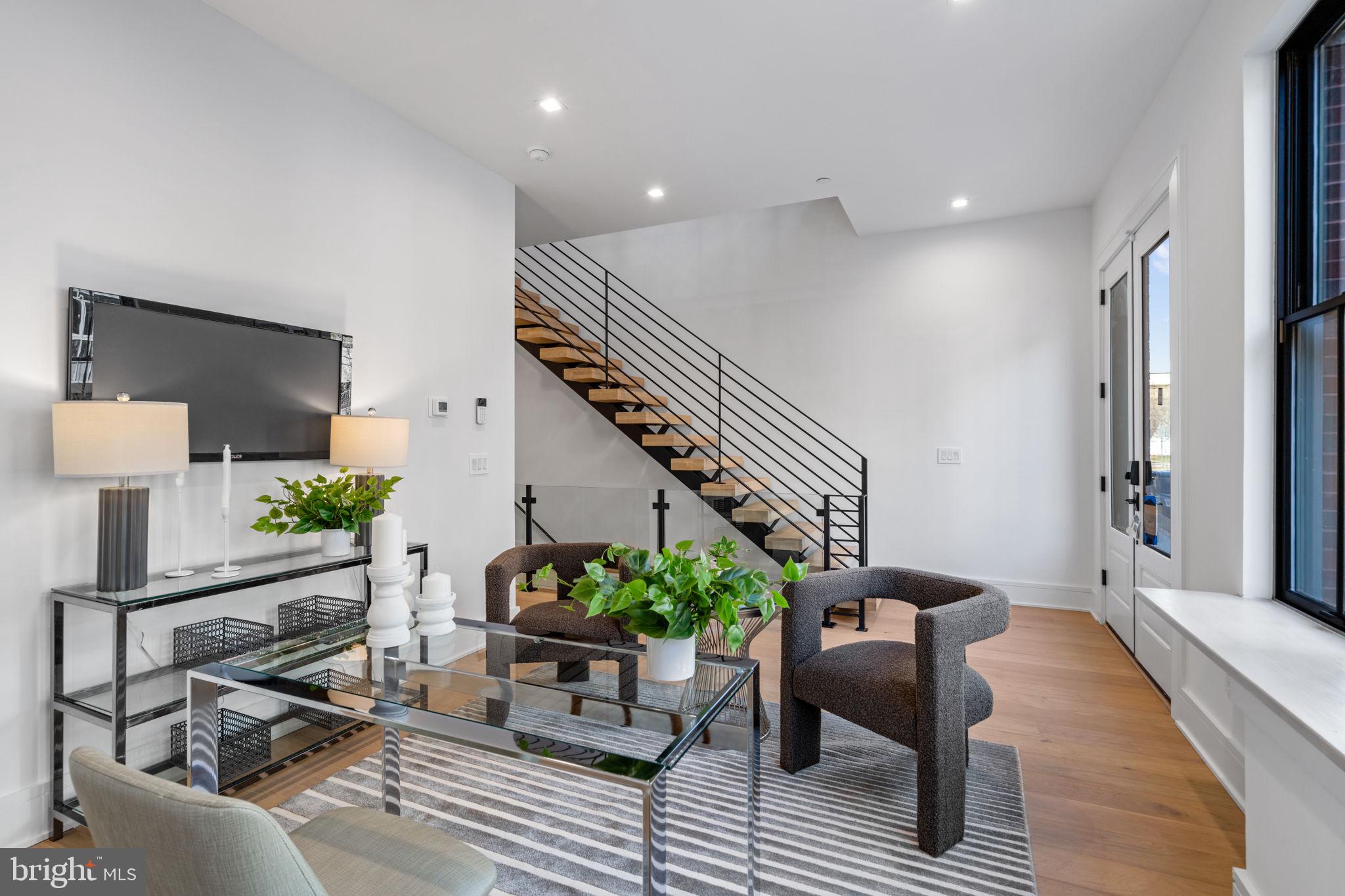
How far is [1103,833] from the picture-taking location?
200 cm

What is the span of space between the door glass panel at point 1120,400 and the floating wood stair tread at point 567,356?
3.66 metres

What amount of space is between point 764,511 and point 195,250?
368 centimetres

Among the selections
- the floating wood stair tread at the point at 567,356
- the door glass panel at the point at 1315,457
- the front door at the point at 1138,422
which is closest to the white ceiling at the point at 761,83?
the front door at the point at 1138,422

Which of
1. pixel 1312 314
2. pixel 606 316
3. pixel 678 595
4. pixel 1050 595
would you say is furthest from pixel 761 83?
pixel 1050 595

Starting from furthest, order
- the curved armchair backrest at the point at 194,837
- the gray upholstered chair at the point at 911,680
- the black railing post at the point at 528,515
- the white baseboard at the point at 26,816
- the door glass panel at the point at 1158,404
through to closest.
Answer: the black railing post at the point at 528,515 < the door glass panel at the point at 1158,404 < the white baseboard at the point at 26,816 < the gray upholstered chair at the point at 911,680 < the curved armchair backrest at the point at 194,837

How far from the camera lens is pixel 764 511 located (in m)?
4.96

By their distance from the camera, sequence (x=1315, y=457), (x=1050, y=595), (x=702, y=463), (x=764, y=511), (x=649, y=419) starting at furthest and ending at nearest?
(x=649, y=419) → (x=702, y=463) → (x=764, y=511) → (x=1050, y=595) → (x=1315, y=457)

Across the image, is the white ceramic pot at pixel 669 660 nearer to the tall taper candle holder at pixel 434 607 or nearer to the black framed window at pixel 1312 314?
the tall taper candle holder at pixel 434 607

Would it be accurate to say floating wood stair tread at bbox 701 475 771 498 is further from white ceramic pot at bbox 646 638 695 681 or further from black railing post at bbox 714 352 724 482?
white ceramic pot at bbox 646 638 695 681

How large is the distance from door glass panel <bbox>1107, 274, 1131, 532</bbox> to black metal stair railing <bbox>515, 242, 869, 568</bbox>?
1602 mm

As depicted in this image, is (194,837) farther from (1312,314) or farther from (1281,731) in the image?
(1312,314)

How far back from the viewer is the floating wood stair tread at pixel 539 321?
565 cm

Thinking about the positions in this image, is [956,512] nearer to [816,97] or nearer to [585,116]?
[816,97]

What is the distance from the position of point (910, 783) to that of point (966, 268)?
3943 mm
